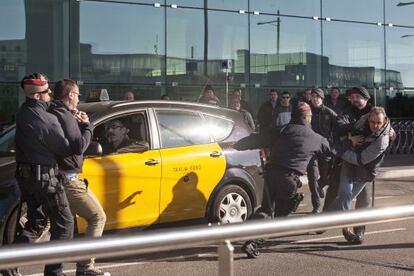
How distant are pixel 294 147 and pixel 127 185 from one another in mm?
1754

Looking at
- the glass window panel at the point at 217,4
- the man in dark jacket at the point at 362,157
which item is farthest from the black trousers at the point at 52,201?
the glass window panel at the point at 217,4

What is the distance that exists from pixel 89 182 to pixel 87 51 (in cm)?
968

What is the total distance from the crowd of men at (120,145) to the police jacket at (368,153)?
10 mm

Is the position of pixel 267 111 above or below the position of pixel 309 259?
above

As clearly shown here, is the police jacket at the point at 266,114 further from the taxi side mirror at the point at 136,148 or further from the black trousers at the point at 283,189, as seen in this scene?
the taxi side mirror at the point at 136,148

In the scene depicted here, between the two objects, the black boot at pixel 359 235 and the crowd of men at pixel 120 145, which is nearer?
the crowd of men at pixel 120 145

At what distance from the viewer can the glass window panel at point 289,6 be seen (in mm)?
18375

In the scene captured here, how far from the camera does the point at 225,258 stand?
3.01m

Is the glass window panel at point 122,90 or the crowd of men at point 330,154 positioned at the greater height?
the glass window panel at point 122,90

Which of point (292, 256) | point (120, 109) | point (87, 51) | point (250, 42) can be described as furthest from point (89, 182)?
point (250, 42)

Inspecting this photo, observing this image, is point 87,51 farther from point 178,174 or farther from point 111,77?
point 178,174

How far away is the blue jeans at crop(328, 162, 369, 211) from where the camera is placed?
7.34 meters

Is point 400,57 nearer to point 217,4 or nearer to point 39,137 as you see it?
point 217,4

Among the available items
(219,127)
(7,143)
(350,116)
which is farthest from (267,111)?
(7,143)
